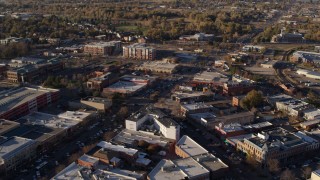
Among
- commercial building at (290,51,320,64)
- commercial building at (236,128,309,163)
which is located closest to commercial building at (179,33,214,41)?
commercial building at (290,51,320,64)

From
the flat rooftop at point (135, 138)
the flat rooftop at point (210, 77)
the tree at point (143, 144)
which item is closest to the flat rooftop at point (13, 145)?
the flat rooftop at point (135, 138)

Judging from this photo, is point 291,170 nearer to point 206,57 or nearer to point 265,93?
point 265,93

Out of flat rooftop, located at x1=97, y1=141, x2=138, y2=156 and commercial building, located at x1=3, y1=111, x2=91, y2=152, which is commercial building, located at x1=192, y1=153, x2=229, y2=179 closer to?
flat rooftop, located at x1=97, y1=141, x2=138, y2=156

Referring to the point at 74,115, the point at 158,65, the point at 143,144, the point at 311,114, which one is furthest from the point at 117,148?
the point at 158,65

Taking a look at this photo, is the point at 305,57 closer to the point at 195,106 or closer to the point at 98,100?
the point at 195,106

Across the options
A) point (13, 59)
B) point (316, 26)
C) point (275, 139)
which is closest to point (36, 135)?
point (275, 139)

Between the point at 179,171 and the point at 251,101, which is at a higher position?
the point at 251,101

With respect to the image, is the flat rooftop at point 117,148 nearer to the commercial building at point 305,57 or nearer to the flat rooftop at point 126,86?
the flat rooftop at point 126,86
